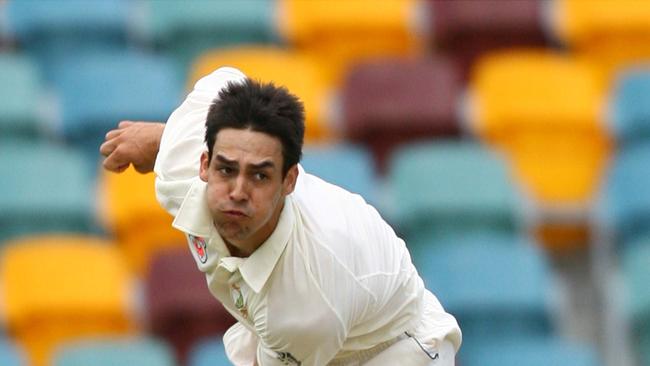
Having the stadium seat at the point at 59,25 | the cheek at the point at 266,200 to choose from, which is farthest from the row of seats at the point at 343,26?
the cheek at the point at 266,200

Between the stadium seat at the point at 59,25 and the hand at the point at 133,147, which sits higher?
the hand at the point at 133,147

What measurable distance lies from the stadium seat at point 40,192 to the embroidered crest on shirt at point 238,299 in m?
2.43

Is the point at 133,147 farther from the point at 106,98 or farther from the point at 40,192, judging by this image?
the point at 106,98

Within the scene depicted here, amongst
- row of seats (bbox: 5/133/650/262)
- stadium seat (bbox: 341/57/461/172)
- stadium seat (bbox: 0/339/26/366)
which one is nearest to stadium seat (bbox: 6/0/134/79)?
row of seats (bbox: 5/133/650/262)

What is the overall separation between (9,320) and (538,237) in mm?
1945

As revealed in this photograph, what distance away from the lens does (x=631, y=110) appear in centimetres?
652

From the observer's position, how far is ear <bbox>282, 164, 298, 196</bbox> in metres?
3.27

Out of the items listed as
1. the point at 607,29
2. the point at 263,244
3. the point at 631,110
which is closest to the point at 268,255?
the point at 263,244

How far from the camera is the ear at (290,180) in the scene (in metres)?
3.27

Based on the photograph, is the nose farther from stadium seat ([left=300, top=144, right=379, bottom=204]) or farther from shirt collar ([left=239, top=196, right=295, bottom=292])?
stadium seat ([left=300, top=144, right=379, bottom=204])

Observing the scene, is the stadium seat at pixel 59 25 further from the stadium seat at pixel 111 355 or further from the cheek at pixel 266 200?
the cheek at pixel 266 200

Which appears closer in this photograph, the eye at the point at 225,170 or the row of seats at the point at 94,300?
the eye at the point at 225,170

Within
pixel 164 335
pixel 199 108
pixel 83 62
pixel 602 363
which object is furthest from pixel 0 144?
pixel 199 108

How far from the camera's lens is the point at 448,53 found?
692 centimetres
